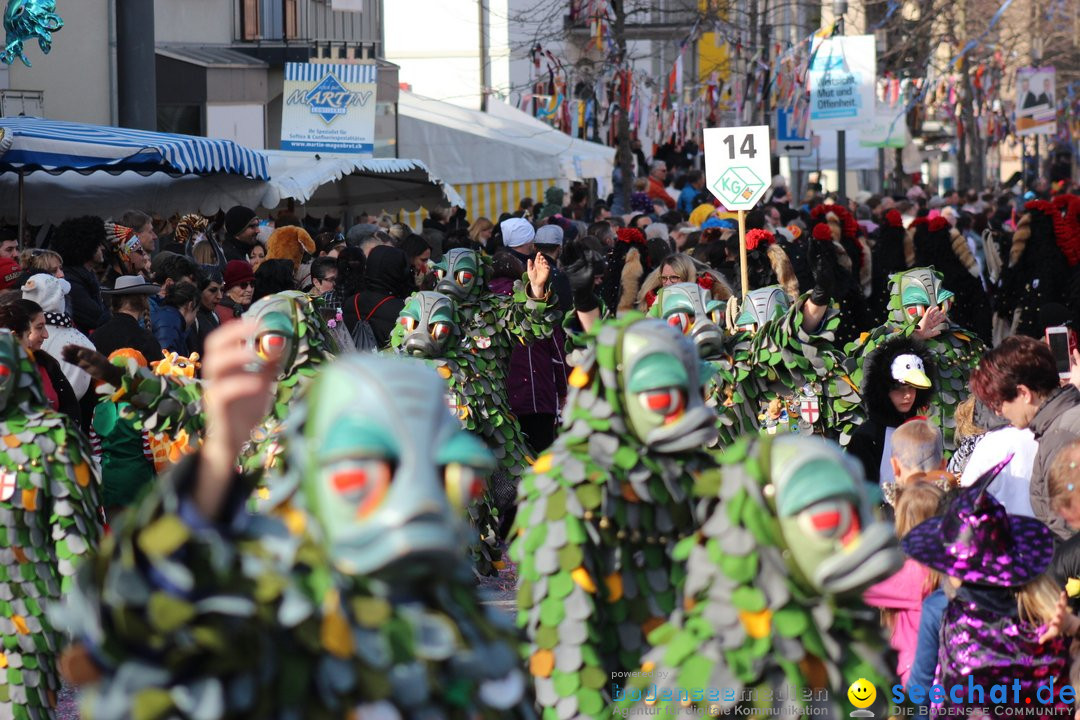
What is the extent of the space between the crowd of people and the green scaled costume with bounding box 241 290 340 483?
0.21 feet

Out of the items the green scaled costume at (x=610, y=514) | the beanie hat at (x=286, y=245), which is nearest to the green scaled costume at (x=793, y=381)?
the green scaled costume at (x=610, y=514)

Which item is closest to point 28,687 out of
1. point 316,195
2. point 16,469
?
point 16,469

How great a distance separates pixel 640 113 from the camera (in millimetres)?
24328

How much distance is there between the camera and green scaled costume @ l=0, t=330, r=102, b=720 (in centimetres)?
512

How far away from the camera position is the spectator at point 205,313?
878 centimetres

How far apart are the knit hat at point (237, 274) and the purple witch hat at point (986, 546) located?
6182 millimetres

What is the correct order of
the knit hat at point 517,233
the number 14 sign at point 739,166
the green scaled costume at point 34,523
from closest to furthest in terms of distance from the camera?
the green scaled costume at point 34,523 < the number 14 sign at point 739,166 < the knit hat at point 517,233

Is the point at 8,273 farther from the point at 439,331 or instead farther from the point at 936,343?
the point at 936,343

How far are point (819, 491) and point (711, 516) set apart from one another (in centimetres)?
48

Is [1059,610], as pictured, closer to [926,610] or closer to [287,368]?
[926,610]

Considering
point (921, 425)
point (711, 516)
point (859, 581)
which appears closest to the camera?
point (859, 581)

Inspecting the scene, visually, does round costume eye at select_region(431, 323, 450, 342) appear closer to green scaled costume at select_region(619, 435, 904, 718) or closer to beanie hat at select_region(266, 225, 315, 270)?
beanie hat at select_region(266, 225, 315, 270)

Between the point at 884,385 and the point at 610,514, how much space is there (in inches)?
113

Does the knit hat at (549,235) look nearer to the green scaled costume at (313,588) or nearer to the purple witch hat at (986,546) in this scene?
the purple witch hat at (986,546)
